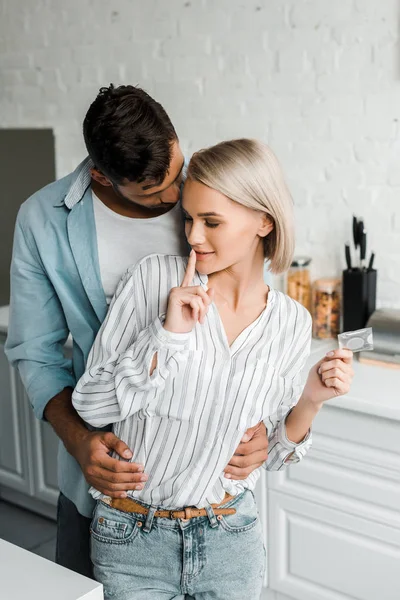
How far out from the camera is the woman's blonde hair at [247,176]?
4.50 ft

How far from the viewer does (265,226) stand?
4.80ft

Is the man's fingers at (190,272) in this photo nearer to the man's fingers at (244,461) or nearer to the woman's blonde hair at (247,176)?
the woman's blonde hair at (247,176)

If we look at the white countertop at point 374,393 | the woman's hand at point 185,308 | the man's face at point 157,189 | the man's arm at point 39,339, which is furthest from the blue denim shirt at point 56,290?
the white countertop at point 374,393

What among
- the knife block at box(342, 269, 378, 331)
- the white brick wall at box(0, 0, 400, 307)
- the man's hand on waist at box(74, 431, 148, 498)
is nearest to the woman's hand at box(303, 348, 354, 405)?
the man's hand on waist at box(74, 431, 148, 498)

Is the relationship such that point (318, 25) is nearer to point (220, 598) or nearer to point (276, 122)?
point (276, 122)

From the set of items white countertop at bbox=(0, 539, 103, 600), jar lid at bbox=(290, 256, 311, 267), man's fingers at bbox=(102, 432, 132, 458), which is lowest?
white countertop at bbox=(0, 539, 103, 600)

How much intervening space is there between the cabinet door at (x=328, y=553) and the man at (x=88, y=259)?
33.5 inches

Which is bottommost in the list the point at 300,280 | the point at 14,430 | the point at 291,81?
the point at 14,430

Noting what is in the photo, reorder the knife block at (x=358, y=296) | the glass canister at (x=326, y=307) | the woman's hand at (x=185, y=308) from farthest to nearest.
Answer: the glass canister at (x=326, y=307) → the knife block at (x=358, y=296) → the woman's hand at (x=185, y=308)

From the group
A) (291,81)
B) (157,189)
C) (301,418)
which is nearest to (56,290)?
(157,189)

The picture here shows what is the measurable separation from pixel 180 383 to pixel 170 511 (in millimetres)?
240

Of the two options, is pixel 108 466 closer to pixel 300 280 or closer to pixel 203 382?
pixel 203 382

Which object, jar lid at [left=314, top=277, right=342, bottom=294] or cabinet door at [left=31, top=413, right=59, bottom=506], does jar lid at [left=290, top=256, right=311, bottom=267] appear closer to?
jar lid at [left=314, top=277, right=342, bottom=294]

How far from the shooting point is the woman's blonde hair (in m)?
1.37
